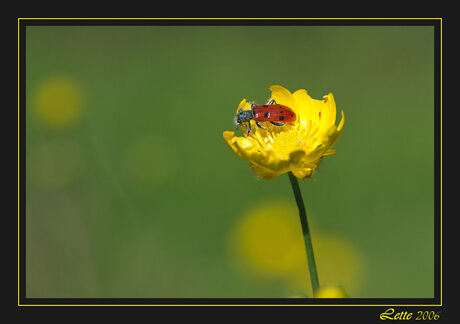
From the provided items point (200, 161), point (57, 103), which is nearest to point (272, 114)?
point (200, 161)

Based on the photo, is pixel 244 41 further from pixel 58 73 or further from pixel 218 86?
pixel 58 73

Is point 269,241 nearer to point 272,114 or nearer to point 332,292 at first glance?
point 272,114

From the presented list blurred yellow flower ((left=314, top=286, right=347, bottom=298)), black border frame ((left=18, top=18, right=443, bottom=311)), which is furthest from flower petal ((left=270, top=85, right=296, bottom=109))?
blurred yellow flower ((left=314, top=286, right=347, bottom=298))

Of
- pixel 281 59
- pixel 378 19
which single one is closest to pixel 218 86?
pixel 281 59

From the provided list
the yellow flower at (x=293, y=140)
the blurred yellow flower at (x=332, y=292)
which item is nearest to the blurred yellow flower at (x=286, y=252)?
the yellow flower at (x=293, y=140)

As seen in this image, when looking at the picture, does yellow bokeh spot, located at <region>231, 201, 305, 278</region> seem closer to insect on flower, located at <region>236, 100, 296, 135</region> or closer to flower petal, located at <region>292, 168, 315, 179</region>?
insect on flower, located at <region>236, 100, 296, 135</region>

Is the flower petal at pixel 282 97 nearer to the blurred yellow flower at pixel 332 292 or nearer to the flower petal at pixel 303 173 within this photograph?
the flower petal at pixel 303 173

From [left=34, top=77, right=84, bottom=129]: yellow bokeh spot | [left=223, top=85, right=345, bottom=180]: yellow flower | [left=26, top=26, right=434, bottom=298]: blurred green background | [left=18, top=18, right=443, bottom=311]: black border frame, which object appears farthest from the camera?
[left=34, top=77, right=84, bottom=129]: yellow bokeh spot
